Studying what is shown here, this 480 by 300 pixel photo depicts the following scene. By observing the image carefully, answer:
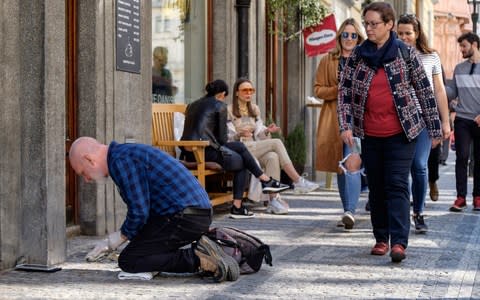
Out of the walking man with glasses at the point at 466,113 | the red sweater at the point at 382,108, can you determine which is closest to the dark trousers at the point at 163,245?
the red sweater at the point at 382,108

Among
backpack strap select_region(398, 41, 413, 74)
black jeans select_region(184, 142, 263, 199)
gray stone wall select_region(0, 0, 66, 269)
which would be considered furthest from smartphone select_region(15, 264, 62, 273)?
black jeans select_region(184, 142, 263, 199)

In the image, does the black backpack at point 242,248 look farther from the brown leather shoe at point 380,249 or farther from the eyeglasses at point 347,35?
the eyeglasses at point 347,35

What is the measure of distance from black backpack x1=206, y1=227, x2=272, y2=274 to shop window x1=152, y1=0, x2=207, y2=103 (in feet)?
15.2

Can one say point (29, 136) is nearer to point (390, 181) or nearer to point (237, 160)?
point (390, 181)

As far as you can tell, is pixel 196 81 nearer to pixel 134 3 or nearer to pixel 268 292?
pixel 134 3

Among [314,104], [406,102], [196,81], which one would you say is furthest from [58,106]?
[314,104]

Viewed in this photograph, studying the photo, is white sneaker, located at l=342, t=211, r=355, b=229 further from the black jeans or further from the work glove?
the work glove

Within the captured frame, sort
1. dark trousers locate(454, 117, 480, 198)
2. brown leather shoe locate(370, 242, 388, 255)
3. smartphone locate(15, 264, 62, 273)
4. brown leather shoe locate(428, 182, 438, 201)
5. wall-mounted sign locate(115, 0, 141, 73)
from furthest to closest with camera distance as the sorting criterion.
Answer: brown leather shoe locate(428, 182, 438, 201) → dark trousers locate(454, 117, 480, 198) → wall-mounted sign locate(115, 0, 141, 73) → brown leather shoe locate(370, 242, 388, 255) → smartphone locate(15, 264, 62, 273)

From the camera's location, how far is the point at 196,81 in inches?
486

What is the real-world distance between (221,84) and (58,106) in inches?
153

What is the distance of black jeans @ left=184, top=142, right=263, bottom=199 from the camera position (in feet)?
33.2

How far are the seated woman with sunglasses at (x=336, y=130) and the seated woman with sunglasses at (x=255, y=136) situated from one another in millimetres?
1721

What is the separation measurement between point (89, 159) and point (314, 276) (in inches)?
64.4

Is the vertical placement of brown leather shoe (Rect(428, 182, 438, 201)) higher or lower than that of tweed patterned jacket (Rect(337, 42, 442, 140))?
lower
